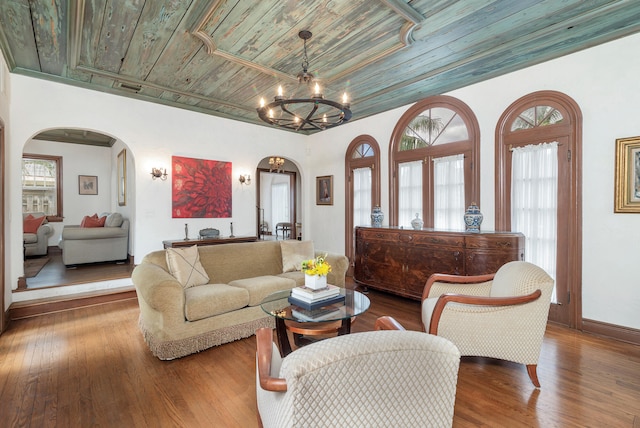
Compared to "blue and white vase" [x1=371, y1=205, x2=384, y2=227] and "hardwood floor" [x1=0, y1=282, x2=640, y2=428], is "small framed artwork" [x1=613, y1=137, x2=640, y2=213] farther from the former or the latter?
"blue and white vase" [x1=371, y1=205, x2=384, y2=227]

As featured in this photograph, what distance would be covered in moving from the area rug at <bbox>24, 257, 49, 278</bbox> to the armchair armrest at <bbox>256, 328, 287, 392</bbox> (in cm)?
520

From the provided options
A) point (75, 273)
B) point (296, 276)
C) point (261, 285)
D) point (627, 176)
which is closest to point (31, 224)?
point (75, 273)

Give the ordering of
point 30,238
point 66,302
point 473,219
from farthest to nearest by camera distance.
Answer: point 30,238, point 66,302, point 473,219

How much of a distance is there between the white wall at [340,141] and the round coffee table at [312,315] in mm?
2502

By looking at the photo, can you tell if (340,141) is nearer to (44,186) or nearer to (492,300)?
(492,300)

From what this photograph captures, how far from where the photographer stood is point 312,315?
232 cm

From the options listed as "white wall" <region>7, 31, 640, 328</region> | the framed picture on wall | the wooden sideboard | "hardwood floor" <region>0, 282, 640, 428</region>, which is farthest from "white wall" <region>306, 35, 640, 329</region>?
Result: the framed picture on wall

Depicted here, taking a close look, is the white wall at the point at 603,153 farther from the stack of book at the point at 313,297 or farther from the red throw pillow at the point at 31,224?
the red throw pillow at the point at 31,224

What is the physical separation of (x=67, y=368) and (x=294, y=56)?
12.2ft

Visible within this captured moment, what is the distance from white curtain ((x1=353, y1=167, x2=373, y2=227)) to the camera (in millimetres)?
5441

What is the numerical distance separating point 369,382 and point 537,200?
3.65 m

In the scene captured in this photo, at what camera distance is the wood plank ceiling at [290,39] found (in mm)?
2607

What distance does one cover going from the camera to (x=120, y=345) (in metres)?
2.88

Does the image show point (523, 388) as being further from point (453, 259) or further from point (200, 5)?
point (200, 5)
